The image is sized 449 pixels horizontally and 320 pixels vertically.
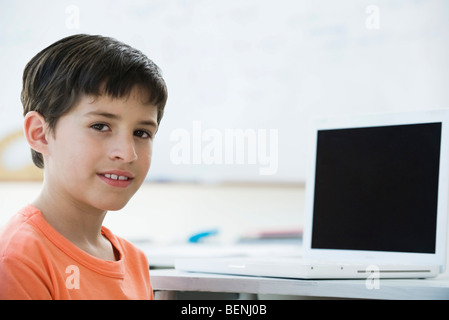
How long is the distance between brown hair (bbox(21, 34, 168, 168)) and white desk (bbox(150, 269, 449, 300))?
1.02ft

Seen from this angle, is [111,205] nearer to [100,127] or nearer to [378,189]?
[100,127]

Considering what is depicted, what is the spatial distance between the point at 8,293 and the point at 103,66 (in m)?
0.37

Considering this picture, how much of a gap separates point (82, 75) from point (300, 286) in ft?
1.54

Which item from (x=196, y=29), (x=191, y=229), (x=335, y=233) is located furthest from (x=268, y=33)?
(x=335, y=233)

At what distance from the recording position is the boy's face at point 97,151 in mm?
931

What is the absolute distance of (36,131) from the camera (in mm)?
983

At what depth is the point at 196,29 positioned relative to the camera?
2.73 metres

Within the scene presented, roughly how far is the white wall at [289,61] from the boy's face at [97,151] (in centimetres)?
170

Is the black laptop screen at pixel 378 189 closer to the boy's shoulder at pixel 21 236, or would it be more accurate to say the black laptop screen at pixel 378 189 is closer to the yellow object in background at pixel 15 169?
the boy's shoulder at pixel 21 236
